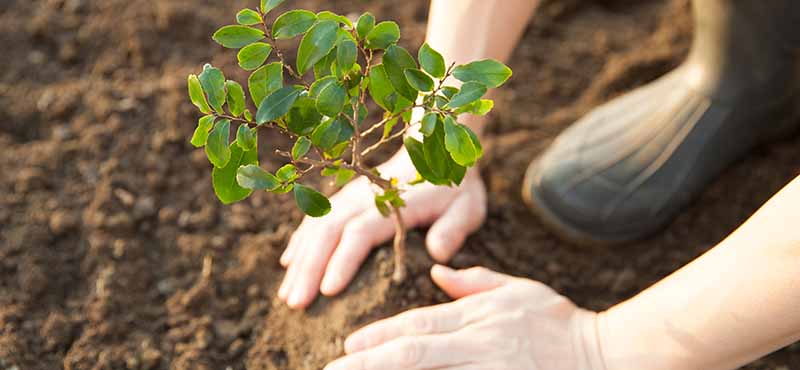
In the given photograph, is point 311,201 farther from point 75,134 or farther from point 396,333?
point 75,134

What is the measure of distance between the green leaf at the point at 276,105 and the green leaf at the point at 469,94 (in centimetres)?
21

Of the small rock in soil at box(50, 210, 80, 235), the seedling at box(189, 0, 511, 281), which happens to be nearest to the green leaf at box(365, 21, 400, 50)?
the seedling at box(189, 0, 511, 281)

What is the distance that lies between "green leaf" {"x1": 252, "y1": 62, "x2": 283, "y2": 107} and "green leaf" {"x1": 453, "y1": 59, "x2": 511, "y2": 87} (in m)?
0.23

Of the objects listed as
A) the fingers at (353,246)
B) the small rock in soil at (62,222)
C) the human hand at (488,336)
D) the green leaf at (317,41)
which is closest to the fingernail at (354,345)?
the human hand at (488,336)

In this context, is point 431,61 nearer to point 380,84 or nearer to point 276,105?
point 380,84

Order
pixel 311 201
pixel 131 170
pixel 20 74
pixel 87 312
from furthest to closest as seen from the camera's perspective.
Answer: pixel 20 74 < pixel 131 170 < pixel 87 312 < pixel 311 201

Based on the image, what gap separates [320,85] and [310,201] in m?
0.16

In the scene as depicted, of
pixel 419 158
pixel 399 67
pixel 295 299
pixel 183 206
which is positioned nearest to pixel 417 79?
pixel 399 67

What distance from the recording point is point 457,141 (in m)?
1.06

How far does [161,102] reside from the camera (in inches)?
79.8

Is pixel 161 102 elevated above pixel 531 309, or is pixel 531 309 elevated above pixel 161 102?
pixel 531 309

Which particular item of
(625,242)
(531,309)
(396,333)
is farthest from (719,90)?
(396,333)

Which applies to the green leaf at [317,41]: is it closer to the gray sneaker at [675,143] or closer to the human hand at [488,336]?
the human hand at [488,336]

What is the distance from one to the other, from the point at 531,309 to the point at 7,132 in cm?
136
